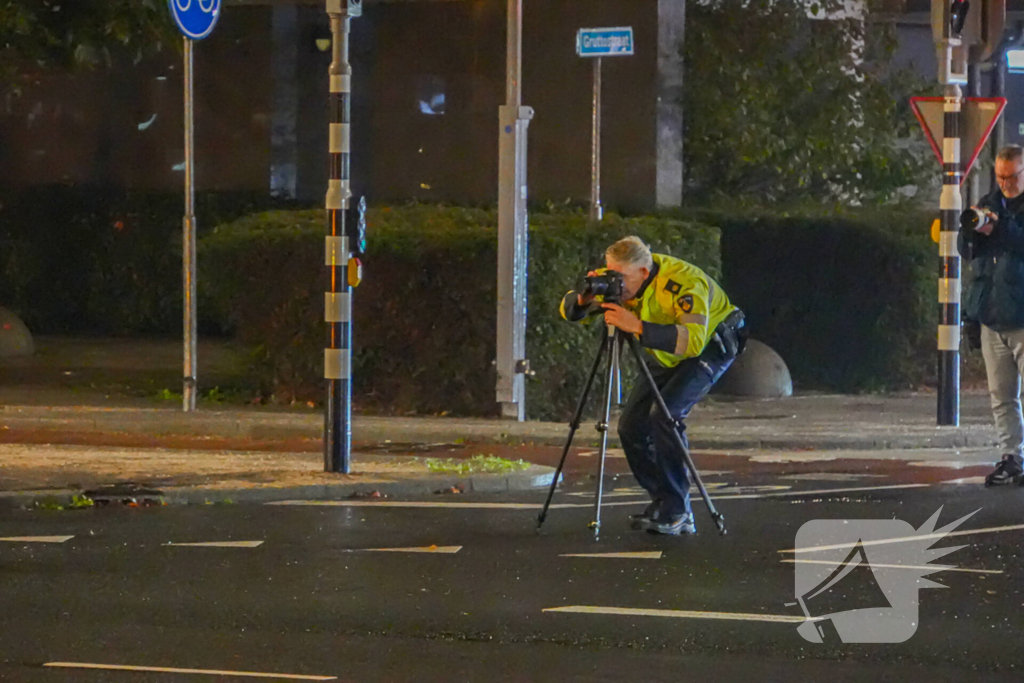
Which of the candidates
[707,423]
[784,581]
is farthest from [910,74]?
[784,581]

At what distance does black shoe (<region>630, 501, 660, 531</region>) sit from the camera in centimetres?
962

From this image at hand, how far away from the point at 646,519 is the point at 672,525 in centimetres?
18

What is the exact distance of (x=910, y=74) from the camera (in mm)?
21578

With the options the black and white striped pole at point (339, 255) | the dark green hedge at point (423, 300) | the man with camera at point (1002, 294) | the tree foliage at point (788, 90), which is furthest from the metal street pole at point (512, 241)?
the tree foliage at point (788, 90)

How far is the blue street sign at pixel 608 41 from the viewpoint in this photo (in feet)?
53.6

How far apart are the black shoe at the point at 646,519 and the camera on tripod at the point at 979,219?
3126 millimetres

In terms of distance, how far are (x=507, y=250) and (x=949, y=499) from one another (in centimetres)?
509

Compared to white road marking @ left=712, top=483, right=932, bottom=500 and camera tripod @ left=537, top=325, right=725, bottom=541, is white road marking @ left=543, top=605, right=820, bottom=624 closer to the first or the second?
camera tripod @ left=537, top=325, right=725, bottom=541

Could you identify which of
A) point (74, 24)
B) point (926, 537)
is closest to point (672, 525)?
point (926, 537)

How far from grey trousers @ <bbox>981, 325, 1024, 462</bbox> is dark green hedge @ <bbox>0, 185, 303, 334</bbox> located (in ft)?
44.4

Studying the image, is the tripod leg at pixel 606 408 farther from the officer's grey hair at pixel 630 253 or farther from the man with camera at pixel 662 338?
the officer's grey hair at pixel 630 253

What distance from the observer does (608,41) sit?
16.4 m

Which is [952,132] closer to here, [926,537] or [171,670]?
[926,537]

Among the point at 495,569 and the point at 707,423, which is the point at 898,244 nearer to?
the point at 707,423
